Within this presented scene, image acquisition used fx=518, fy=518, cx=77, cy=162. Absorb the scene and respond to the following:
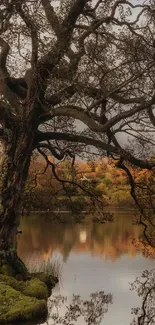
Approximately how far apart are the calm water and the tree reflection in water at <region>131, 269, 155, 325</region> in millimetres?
184

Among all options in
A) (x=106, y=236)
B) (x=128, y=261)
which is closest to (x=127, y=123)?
(x=128, y=261)

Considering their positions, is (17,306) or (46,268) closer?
(17,306)

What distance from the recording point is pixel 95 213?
15.7 meters

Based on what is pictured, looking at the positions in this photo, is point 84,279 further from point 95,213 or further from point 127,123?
point 127,123

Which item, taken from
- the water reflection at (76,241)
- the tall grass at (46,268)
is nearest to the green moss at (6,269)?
the tall grass at (46,268)

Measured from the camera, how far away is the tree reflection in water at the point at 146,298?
11.6 m

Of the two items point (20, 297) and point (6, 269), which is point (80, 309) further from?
point (6, 269)

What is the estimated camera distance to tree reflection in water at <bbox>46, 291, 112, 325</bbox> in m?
11.3

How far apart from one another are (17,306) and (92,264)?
30.1 ft

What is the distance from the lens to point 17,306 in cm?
1072

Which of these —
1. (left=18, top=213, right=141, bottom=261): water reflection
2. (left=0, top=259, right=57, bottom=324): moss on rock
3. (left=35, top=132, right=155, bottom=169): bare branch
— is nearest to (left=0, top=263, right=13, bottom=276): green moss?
(left=0, top=259, right=57, bottom=324): moss on rock

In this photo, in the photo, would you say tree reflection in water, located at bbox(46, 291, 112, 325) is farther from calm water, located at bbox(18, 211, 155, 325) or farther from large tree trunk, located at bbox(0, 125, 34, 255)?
large tree trunk, located at bbox(0, 125, 34, 255)

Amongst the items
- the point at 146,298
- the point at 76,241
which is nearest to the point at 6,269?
the point at 146,298

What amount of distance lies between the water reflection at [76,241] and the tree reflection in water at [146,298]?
6.61 feet
